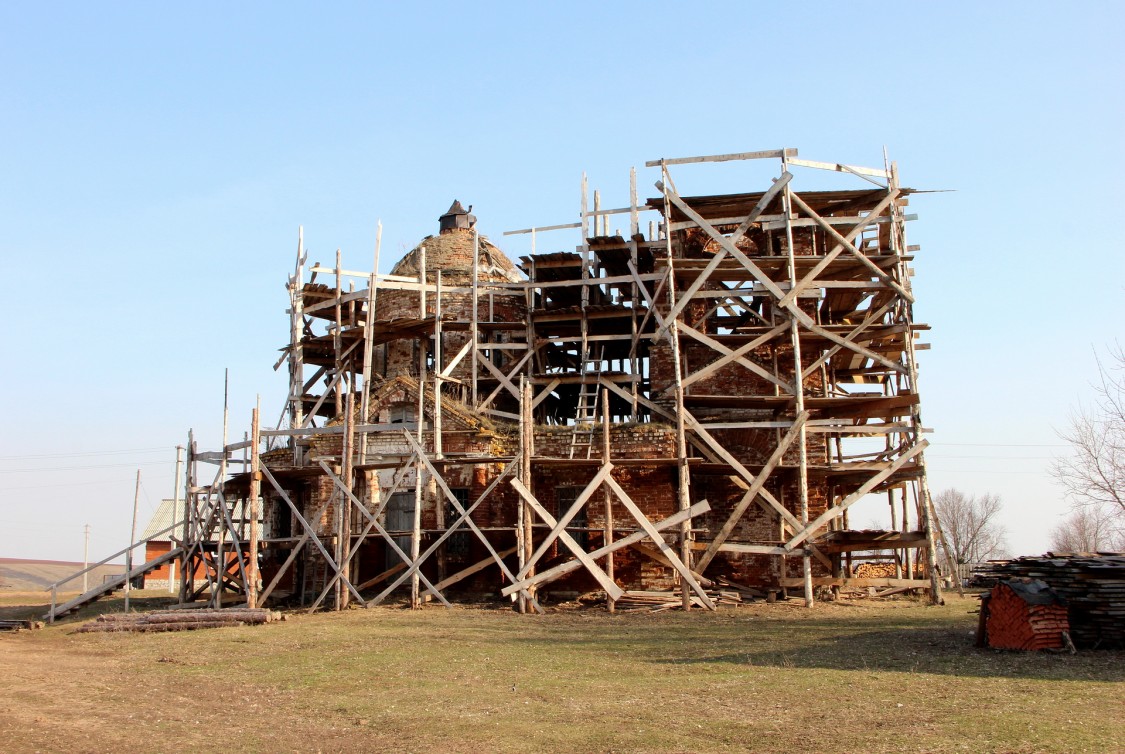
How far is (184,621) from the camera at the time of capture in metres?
19.3

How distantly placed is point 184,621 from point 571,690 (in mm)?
10508

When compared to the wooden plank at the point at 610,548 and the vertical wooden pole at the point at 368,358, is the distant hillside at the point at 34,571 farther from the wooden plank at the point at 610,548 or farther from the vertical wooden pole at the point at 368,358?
the wooden plank at the point at 610,548

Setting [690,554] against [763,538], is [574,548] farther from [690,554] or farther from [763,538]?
[763,538]

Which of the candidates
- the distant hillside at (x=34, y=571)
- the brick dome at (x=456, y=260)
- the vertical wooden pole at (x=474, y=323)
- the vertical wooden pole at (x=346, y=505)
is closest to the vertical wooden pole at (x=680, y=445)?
the vertical wooden pole at (x=474, y=323)

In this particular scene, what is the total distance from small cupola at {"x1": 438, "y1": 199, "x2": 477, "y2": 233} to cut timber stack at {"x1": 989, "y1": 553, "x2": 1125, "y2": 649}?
2486cm

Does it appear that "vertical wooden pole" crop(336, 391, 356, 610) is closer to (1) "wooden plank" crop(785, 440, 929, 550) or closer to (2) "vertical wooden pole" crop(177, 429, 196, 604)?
(2) "vertical wooden pole" crop(177, 429, 196, 604)

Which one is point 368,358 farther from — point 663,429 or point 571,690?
point 571,690

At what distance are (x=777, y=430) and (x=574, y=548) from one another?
580cm

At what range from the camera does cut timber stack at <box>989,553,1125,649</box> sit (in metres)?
13.5

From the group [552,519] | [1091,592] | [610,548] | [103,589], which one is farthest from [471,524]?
[1091,592]

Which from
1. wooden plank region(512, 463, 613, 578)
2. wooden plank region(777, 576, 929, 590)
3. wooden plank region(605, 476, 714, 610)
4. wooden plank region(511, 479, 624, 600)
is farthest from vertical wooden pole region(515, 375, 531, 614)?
wooden plank region(777, 576, 929, 590)

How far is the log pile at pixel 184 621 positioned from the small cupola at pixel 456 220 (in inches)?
730

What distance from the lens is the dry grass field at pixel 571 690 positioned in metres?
9.12

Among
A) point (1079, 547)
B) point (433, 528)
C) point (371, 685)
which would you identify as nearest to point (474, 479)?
point (433, 528)
